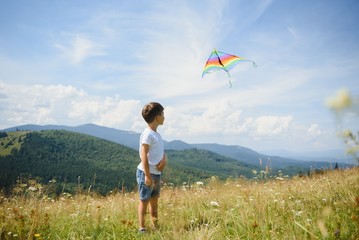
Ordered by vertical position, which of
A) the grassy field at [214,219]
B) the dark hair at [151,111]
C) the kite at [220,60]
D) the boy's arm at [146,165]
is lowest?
the grassy field at [214,219]

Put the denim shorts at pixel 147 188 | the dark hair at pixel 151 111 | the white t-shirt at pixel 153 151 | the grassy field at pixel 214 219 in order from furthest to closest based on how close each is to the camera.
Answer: the dark hair at pixel 151 111, the white t-shirt at pixel 153 151, the denim shorts at pixel 147 188, the grassy field at pixel 214 219

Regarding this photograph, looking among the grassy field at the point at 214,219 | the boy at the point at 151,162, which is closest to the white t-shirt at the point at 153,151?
the boy at the point at 151,162

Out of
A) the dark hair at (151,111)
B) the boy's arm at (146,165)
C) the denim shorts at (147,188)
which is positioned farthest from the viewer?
the dark hair at (151,111)

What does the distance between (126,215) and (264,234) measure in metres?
3.09

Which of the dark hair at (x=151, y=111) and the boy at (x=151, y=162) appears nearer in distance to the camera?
the boy at (x=151, y=162)

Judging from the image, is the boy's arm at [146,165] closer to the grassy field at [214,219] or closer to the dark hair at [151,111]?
the dark hair at [151,111]

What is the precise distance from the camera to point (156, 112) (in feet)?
16.2

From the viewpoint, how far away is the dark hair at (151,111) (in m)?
4.91

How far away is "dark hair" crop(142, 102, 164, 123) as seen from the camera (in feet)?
16.1

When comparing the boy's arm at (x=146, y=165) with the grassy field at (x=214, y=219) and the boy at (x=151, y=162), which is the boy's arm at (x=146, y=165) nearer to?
the boy at (x=151, y=162)

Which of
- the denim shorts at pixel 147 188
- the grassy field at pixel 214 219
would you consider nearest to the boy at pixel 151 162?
the denim shorts at pixel 147 188

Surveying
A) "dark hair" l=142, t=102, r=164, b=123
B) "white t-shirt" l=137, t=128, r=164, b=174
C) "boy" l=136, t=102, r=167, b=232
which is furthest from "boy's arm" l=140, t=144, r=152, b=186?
"dark hair" l=142, t=102, r=164, b=123

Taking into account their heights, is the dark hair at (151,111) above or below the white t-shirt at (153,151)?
above

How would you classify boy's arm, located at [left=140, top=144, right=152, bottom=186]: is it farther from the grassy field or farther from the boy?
the grassy field
